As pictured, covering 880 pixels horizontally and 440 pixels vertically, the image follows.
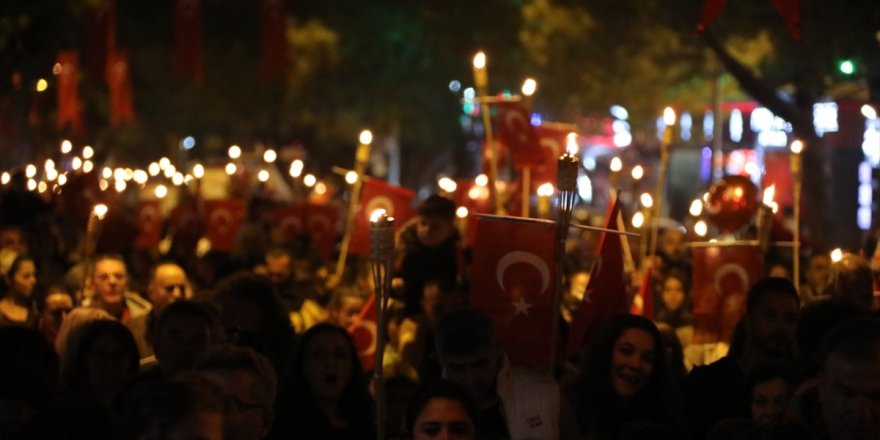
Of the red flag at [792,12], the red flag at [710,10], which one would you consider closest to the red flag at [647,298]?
the red flag at [792,12]

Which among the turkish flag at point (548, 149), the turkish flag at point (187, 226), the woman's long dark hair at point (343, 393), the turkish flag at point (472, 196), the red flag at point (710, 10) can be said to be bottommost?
the woman's long dark hair at point (343, 393)

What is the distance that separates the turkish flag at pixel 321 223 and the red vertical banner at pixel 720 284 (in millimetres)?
6387

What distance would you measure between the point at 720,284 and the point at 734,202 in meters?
1.63

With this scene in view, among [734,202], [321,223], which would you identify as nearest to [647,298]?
[734,202]

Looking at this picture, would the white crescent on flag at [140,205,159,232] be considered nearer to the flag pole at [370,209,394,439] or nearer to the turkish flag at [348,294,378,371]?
the turkish flag at [348,294,378,371]

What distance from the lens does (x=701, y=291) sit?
10.8 m

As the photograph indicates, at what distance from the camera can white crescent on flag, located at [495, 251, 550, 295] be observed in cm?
808

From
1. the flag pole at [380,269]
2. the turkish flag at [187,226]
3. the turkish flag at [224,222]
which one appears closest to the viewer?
the flag pole at [380,269]

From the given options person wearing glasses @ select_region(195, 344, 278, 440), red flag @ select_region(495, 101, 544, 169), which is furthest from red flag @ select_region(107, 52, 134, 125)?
person wearing glasses @ select_region(195, 344, 278, 440)

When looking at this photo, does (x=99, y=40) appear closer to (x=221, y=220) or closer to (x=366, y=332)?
(x=221, y=220)

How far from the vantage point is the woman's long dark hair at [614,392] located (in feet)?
21.1

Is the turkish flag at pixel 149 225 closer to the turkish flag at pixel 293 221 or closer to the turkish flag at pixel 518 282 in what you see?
the turkish flag at pixel 293 221

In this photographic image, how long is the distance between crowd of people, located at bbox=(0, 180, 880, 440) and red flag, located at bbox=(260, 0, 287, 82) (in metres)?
14.2

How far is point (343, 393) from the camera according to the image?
6891 mm
